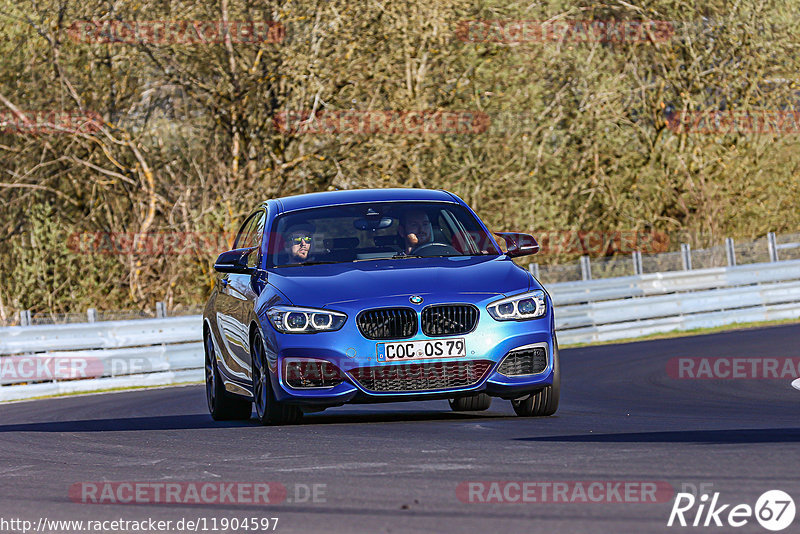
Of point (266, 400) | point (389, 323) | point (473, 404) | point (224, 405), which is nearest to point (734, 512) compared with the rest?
point (389, 323)

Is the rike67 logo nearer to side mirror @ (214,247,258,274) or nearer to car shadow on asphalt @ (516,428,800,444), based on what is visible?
car shadow on asphalt @ (516,428,800,444)

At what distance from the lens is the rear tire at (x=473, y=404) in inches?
448

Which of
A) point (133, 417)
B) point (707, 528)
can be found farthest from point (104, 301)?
point (707, 528)

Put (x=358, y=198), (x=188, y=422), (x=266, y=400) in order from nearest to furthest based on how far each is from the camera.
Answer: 1. (x=266, y=400)
2. (x=358, y=198)
3. (x=188, y=422)

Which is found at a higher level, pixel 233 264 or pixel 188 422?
pixel 233 264

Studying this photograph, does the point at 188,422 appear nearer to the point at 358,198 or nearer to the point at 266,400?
the point at 266,400

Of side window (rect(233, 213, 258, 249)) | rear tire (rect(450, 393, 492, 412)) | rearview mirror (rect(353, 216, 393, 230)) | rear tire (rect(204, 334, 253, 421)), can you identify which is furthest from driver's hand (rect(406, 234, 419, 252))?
rear tire (rect(204, 334, 253, 421))

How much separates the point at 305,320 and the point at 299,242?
1.30 meters

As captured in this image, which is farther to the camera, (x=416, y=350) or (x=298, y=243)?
(x=298, y=243)

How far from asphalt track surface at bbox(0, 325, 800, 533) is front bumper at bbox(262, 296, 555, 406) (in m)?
0.24

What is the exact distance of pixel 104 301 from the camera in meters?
28.0

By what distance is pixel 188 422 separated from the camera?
466 inches

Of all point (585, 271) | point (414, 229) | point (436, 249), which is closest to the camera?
point (436, 249)

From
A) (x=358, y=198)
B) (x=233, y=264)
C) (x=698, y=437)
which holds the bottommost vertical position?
(x=698, y=437)
